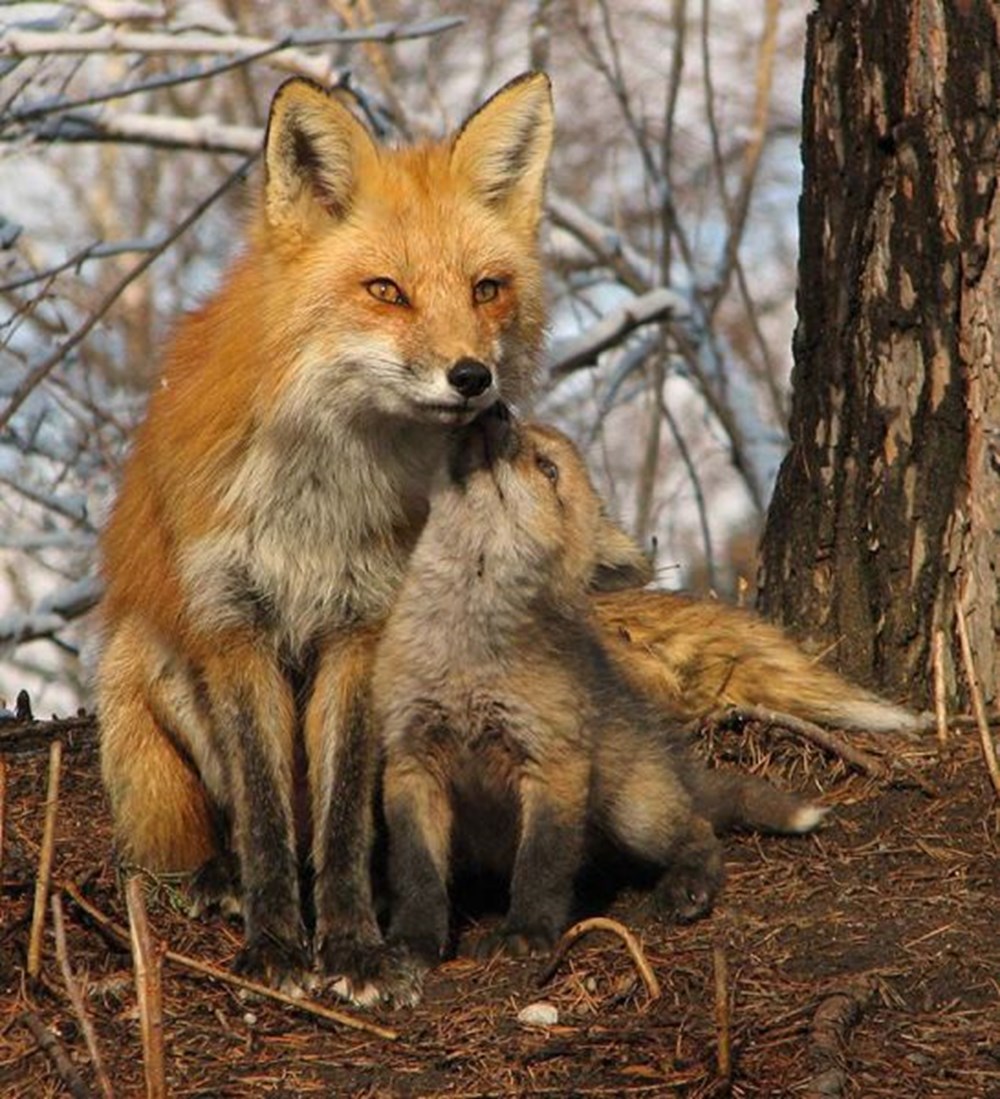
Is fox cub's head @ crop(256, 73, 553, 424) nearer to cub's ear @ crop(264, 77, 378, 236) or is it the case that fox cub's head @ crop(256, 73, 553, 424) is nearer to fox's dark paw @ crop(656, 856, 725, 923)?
cub's ear @ crop(264, 77, 378, 236)

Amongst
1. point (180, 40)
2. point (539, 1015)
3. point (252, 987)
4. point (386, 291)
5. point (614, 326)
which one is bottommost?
point (539, 1015)

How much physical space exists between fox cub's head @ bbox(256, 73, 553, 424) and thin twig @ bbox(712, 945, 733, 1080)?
153 centimetres

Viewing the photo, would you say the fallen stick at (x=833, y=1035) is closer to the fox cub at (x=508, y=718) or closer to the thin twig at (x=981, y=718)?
the fox cub at (x=508, y=718)

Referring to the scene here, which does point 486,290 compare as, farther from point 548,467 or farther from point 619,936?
point 619,936

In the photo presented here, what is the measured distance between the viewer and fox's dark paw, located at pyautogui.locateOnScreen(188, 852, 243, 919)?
14.8 feet

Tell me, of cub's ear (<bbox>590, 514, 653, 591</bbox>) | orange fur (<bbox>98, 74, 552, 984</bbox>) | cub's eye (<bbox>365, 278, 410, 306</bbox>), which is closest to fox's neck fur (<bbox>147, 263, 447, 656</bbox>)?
orange fur (<bbox>98, 74, 552, 984</bbox>)

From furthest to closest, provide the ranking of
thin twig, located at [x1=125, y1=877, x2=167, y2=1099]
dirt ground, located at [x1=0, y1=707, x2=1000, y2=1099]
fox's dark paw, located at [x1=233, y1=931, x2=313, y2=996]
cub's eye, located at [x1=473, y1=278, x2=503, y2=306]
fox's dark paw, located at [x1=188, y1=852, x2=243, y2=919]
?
fox's dark paw, located at [x1=188, y1=852, x2=243, y2=919], cub's eye, located at [x1=473, y1=278, x2=503, y2=306], fox's dark paw, located at [x1=233, y1=931, x2=313, y2=996], dirt ground, located at [x1=0, y1=707, x2=1000, y2=1099], thin twig, located at [x1=125, y1=877, x2=167, y2=1099]

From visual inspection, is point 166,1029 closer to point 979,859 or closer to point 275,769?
point 275,769

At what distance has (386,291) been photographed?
166 inches

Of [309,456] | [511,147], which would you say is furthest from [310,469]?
[511,147]

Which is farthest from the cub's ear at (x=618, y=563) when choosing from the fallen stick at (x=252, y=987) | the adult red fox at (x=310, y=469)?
the fallen stick at (x=252, y=987)

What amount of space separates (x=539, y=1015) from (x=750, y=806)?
1.32m

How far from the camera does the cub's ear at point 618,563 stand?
521 centimetres

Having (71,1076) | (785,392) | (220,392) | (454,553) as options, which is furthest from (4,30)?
(785,392)
